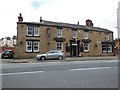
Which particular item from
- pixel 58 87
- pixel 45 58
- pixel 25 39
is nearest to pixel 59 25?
pixel 25 39

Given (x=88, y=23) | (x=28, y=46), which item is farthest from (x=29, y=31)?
(x=88, y=23)

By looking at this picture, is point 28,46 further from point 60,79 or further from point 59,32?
point 60,79

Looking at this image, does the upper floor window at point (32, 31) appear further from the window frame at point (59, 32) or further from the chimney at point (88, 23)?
the chimney at point (88, 23)

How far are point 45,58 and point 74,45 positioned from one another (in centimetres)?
1072

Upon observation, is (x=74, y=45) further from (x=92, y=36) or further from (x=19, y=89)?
(x=19, y=89)

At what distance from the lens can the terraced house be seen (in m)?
43.4

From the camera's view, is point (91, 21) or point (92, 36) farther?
point (91, 21)

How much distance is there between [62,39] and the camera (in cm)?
4666

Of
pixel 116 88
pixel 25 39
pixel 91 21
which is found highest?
pixel 91 21

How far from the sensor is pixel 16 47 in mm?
42625

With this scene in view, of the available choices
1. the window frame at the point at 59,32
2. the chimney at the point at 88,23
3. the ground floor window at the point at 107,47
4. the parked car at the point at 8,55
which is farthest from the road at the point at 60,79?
the chimney at the point at 88,23

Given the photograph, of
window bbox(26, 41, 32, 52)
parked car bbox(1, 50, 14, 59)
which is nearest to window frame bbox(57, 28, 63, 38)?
window bbox(26, 41, 32, 52)

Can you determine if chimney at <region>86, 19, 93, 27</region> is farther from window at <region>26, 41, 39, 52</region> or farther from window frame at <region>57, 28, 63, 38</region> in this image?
window at <region>26, 41, 39, 52</region>

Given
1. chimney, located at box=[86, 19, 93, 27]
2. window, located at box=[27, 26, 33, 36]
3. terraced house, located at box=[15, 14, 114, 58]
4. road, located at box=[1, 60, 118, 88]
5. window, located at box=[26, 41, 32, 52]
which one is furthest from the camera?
chimney, located at box=[86, 19, 93, 27]
